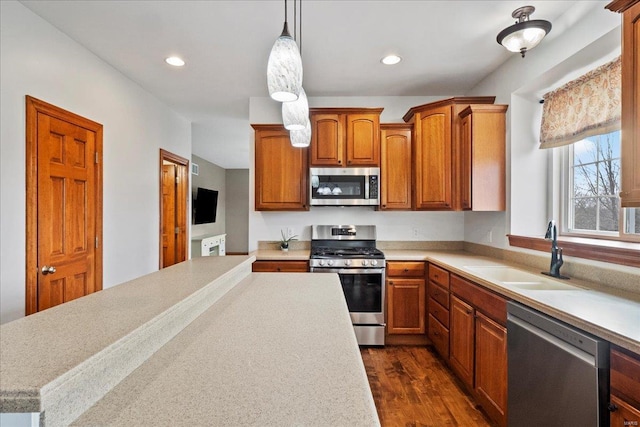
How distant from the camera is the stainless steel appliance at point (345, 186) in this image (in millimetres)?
3396

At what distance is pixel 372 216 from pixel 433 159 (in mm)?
947

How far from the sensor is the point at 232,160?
8.02 meters

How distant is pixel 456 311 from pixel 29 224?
119 inches

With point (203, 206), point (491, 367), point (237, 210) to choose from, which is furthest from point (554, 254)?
point (237, 210)

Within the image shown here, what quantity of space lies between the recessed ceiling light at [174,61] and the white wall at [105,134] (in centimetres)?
58

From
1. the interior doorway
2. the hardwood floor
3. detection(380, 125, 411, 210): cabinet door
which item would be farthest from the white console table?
the hardwood floor

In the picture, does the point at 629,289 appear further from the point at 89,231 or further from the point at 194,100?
the point at 194,100

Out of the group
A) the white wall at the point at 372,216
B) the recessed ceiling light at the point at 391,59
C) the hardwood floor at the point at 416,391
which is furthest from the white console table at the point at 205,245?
the recessed ceiling light at the point at 391,59

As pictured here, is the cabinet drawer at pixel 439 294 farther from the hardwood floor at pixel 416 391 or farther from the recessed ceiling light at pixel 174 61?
the recessed ceiling light at pixel 174 61

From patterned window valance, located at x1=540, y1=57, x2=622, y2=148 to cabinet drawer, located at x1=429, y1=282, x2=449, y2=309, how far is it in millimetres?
1421

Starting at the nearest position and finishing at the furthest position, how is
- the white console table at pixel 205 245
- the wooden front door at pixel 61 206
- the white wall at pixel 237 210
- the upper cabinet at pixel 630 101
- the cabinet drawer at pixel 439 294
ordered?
1. the upper cabinet at pixel 630 101
2. the wooden front door at pixel 61 206
3. the cabinet drawer at pixel 439 294
4. the white console table at pixel 205 245
5. the white wall at pixel 237 210

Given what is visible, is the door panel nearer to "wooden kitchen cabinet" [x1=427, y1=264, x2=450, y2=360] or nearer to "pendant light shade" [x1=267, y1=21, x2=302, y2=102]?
"pendant light shade" [x1=267, y1=21, x2=302, y2=102]

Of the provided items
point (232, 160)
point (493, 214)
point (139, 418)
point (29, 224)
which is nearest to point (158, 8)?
point (29, 224)

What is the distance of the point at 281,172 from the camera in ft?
11.4
